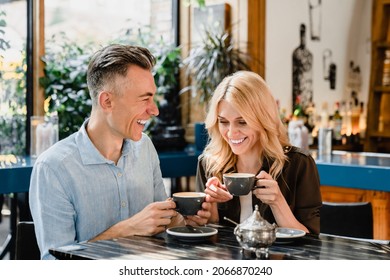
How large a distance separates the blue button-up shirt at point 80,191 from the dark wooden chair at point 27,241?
0.14 meters

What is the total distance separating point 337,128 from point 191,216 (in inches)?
156

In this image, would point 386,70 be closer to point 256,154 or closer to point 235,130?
point 256,154

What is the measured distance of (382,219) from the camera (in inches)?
164

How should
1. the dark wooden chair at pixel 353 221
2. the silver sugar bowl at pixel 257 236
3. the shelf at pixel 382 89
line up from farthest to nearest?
the shelf at pixel 382 89, the dark wooden chair at pixel 353 221, the silver sugar bowl at pixel 257 236

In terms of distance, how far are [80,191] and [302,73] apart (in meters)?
4.21

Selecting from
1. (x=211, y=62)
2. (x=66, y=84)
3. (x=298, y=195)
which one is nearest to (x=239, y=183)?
(x=298, y=195)

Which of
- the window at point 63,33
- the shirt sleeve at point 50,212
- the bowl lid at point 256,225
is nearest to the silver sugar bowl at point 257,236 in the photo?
the bowl lid at point 256,225

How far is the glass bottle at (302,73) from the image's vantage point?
20.2 feet

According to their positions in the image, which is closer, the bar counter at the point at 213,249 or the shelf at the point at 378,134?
the bar counter at the point at 213,249

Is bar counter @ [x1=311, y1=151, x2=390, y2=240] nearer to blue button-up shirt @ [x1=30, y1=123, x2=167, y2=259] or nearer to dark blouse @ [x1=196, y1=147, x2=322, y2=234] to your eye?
dark blouse @ [x1=196, y1=147, x2=322, y2=234]

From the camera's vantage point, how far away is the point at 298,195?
106 inches

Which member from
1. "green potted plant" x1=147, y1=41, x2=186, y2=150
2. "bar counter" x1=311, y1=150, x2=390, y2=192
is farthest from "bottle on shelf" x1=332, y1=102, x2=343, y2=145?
"bar counter" x1=311, y1=150, x2=390, y2=192

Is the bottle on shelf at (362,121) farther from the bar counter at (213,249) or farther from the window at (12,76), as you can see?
the bar counter at (213,249)
